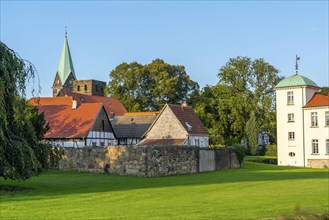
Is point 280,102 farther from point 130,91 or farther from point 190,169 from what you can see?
point 130,91

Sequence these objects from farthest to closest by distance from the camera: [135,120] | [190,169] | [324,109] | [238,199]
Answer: [135,120], [324,109], [190,169], [238,199]

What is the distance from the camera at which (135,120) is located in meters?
62.9

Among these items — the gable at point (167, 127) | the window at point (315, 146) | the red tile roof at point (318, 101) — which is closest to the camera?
the gable at point (167, 127)

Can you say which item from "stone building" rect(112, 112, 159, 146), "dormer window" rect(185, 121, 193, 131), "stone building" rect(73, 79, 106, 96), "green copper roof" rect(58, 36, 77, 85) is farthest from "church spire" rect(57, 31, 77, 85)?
"dormer window" rect(185, 121, 193, 131)

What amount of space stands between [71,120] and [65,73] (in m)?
60.1

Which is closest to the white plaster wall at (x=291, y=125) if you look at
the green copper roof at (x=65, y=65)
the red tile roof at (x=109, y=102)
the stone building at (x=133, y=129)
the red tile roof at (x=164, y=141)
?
the red tile roof at (x=164, y=141)

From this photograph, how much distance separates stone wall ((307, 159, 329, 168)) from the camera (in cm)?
5078

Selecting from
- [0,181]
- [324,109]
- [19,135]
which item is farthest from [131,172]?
[324,109]

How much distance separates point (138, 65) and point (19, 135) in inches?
2418

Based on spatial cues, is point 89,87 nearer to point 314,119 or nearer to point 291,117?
point 291,117

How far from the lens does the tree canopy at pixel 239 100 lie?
7250 centimetres

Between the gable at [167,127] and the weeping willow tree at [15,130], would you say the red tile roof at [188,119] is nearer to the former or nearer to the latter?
the gable at [167,127]

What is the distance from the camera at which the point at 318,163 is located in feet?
169

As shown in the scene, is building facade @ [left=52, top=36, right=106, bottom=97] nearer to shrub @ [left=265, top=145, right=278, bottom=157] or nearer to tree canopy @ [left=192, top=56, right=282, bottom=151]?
tree canopy @ [left=192, top=56, right=282, bottom=151]
